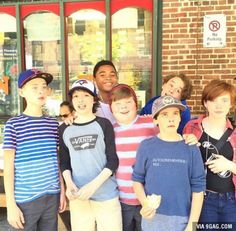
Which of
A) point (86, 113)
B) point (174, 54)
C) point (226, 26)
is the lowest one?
point (86, 113)

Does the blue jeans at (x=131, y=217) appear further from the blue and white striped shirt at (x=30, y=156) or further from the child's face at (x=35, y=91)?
the child's face at (x=35, y=91)

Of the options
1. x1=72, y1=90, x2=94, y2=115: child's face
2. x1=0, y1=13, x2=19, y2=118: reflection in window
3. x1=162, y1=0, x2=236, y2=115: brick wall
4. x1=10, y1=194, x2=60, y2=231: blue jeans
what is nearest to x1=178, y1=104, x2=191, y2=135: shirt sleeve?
x1=72, y1=90, x2=94, y2=115: child's face

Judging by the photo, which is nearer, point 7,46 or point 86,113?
point 86,113

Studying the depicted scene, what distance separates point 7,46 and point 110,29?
1.89 meters

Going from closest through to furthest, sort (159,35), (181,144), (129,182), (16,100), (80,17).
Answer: (181,144)
(129,182)
(159,35)
(80,17)
(16,100)

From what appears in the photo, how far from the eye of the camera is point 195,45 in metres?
5.40

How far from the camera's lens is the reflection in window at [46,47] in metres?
6.35

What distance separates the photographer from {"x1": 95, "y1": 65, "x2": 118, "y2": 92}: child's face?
11.2 feet

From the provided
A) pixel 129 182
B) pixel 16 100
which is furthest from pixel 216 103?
pixel 16 100

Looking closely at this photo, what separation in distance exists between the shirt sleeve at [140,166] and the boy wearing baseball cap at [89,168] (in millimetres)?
193

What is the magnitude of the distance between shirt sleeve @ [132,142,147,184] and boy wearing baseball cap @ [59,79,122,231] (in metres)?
0.19

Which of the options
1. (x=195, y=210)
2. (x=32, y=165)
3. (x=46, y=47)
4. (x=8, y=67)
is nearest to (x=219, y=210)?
(x=195, y=210)

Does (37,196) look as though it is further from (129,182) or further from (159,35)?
(159,35)

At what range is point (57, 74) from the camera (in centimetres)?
643
